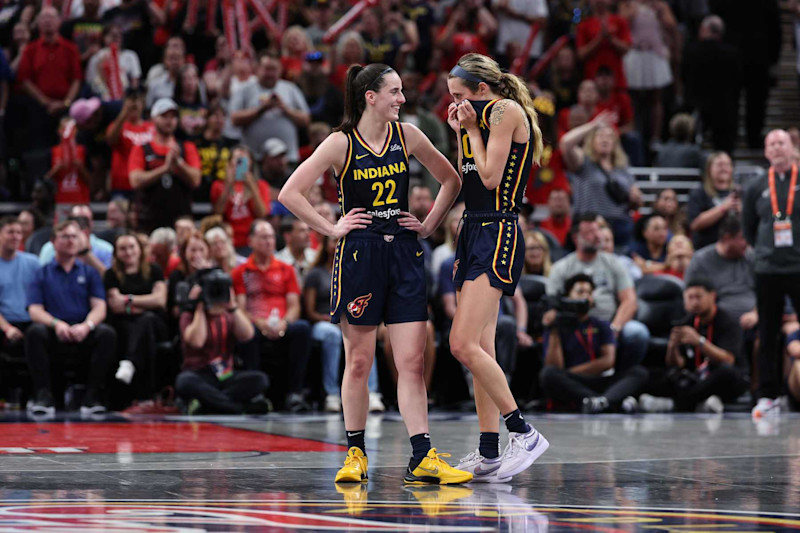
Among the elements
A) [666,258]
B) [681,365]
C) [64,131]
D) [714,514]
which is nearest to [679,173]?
[666,258]

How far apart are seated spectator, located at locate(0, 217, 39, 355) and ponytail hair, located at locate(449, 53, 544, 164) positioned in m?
5.58

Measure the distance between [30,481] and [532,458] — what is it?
7.62ft

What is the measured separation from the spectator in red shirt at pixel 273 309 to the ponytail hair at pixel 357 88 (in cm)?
487

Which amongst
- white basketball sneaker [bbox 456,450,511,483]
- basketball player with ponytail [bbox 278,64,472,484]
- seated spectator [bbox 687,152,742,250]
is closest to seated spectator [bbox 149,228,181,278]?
seated spectator [bbox 687,152,742,250]

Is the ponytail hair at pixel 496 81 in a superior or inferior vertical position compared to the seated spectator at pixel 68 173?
superior

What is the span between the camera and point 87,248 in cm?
1091

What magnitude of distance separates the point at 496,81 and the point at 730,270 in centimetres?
621

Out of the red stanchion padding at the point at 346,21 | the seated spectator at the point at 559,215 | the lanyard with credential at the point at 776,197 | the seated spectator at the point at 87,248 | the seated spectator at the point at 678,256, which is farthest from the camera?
the red stanchion padding at the point at 346,21

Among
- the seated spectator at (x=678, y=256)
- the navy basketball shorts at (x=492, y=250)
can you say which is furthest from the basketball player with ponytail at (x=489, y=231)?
the seated spectator at (x=678, y=256)

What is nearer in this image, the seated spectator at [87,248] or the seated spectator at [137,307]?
the seated spectator at [137,307]

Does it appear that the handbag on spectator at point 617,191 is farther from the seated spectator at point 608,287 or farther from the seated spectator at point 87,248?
the seated spectator at point 87,248

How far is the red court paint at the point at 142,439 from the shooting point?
7.31 meters

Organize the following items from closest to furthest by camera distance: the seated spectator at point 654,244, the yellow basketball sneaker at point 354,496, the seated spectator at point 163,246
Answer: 1. the yellow basketball sneaker at point 354,496
2. the seated spectator at point 163,246
3. the seated spectator at point 654,244

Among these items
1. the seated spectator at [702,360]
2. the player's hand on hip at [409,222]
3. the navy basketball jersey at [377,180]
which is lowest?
the seated spectator at [702,360]
